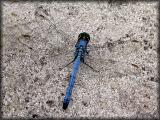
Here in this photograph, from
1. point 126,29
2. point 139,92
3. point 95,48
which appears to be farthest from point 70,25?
point 139,92

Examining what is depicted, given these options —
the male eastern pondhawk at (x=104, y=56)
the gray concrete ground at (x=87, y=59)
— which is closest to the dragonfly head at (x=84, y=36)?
the male eastern pondhawk at (x=104, y=56)

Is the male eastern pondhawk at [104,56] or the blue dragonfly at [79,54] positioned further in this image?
the male eastern pondhawk at [104,56]

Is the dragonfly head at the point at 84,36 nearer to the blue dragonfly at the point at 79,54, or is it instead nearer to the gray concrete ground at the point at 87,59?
the blue dragonfly at the point at 79,54

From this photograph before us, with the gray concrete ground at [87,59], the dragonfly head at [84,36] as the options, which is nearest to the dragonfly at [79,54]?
the dragonfly head at [84,36]

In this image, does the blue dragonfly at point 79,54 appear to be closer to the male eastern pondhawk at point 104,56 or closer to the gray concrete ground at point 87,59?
the male eastern pondhawk at point 104,56

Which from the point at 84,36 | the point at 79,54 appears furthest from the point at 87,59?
the point at 84,36

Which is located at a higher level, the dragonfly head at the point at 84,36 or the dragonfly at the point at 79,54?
the dragonfly head at the point at 84,36

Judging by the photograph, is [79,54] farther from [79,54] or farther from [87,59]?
[87,59]

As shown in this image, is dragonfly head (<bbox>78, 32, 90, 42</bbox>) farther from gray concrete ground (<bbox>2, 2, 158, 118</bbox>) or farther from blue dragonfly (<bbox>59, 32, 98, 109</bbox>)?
gray concrete ground (<bbox>2, 2, 158, 118</bbox>)
